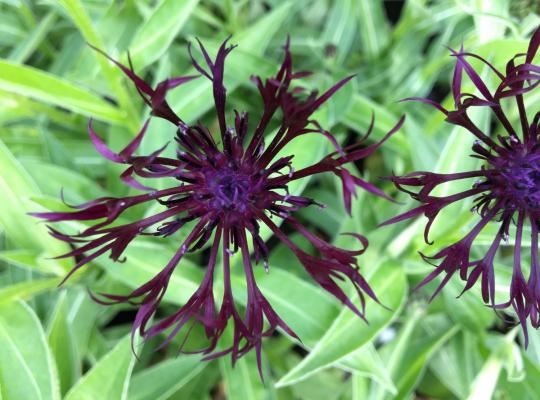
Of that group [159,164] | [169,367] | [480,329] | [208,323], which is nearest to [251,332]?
[208,323]

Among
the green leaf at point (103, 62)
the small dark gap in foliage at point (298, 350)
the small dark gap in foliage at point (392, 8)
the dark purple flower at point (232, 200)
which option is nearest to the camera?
the dark purple flower at point (232, 200)

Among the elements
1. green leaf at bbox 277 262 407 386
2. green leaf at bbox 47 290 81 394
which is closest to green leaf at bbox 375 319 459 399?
green leaf at bbox 277 262 407 386

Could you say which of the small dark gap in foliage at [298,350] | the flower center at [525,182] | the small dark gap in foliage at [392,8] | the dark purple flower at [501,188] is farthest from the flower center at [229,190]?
the small dark gap in foliage at [392,8]

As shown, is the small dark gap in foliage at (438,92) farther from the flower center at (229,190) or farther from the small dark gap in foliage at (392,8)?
the flower center at (229,190)

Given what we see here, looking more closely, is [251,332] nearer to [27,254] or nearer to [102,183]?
[27,254]

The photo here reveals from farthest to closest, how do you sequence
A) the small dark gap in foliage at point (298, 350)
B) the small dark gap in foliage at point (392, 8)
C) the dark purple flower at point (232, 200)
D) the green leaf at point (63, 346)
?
1. the small dark gap in foliage at point (392, 8)
2. the small dark gap in foliage at point (298, 350)
3. the green leaf at point (63, 346)
4. the dark purple flower at point (232, 200)

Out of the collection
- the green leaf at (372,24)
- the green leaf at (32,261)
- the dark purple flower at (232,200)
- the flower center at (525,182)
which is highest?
the green leaf at (372,24)

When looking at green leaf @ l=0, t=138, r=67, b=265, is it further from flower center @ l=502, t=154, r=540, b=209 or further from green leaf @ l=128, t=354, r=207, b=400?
flower center @ l=502, t=154, r=540, b=209
